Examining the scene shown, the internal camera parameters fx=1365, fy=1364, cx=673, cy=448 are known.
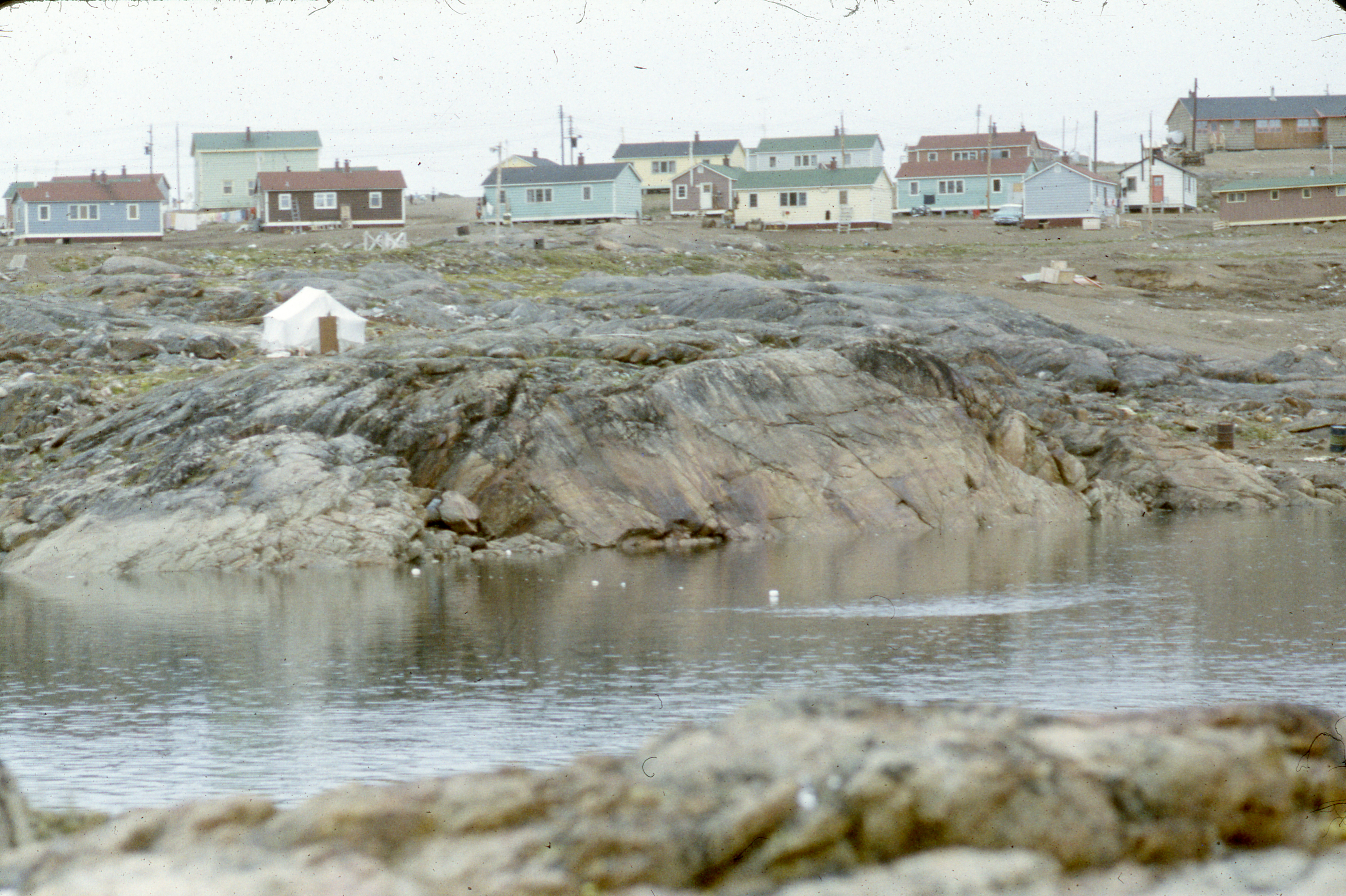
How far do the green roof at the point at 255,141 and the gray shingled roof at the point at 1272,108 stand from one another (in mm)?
74401

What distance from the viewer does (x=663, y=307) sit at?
4716 centimetres

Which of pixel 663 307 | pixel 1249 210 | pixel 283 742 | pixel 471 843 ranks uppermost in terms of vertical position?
pixel 1249 210

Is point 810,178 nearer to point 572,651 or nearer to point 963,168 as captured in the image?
Result: point 963,168

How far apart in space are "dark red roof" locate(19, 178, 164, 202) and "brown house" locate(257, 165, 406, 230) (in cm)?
793

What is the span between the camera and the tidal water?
11.3 m

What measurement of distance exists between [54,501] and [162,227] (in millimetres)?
61268

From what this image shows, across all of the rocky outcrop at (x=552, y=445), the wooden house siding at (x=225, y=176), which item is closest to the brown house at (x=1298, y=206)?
the rocky outcrop at (x=552, y=445)

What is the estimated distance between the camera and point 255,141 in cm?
10669

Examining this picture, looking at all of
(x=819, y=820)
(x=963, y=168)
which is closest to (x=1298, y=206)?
(x=963, y=168)

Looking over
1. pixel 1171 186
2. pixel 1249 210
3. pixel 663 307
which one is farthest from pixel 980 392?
pixel 1171 186

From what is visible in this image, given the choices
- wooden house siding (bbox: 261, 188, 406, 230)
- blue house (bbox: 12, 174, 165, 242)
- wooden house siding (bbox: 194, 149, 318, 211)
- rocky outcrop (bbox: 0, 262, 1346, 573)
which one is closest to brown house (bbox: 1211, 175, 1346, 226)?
rocky outcrop (bbox: 0, 262, 1346, 573)

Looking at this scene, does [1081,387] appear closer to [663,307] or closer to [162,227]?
[663,307]

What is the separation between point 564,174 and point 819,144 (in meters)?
30.5

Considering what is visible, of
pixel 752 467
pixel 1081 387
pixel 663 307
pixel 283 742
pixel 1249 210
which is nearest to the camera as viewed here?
pixel 283 742
